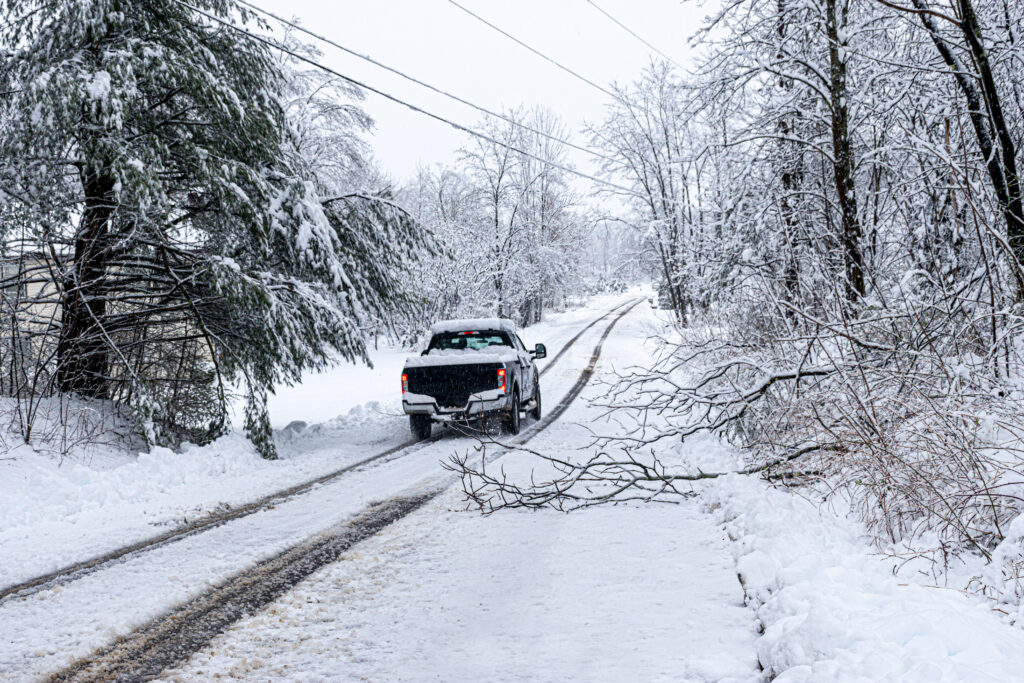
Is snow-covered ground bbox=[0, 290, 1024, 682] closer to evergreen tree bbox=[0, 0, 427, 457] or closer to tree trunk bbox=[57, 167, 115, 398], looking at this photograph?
tree trunk bbox=[57, 167, 115, 398]

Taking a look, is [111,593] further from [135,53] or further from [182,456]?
[135,53]

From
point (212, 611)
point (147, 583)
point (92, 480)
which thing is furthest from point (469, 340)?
point (212, 611)

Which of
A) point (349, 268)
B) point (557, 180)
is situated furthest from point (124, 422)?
point (557, 180)

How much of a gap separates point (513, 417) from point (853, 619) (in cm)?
866

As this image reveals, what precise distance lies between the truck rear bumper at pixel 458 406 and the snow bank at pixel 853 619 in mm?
6582

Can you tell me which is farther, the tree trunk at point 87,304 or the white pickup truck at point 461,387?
the white pickup truck at point 461,387

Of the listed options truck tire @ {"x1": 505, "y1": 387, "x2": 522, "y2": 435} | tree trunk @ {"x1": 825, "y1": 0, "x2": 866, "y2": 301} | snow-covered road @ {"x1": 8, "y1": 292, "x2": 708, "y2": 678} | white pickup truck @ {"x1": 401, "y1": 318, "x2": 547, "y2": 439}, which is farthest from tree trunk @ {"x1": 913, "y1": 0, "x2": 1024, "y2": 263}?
truck tire @ {"x1": 505, "y1": 387, "x2": 522, "y2": 435}

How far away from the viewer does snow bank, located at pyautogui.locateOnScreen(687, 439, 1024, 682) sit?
250 cm

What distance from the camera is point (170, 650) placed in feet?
11.5

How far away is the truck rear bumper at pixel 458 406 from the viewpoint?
10961 mm

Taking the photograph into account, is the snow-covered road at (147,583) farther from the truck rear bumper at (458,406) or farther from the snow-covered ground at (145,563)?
the truck rear bumper at (458,406)

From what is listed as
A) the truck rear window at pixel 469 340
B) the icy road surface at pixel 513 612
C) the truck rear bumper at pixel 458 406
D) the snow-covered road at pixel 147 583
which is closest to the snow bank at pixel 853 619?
the icy road surface at pixel 513 612

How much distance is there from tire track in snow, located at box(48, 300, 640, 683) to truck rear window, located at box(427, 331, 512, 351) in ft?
20.6

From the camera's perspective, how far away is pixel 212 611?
4027 mm
